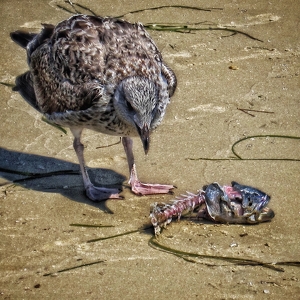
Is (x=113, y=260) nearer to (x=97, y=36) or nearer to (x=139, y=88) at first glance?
(x=139, y=88)

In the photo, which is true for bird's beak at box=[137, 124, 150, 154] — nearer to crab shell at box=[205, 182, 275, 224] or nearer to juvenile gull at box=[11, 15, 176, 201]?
juvenile gull at box=[11, 15, 176, 201]

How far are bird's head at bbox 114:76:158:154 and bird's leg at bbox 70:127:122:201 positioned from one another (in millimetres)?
835

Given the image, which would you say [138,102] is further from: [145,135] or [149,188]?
[149,188]

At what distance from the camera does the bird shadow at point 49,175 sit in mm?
7609

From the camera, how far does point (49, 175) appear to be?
780 centimetres

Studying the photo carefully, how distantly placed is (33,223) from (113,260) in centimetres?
99

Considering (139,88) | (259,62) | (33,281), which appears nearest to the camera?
(33,281)

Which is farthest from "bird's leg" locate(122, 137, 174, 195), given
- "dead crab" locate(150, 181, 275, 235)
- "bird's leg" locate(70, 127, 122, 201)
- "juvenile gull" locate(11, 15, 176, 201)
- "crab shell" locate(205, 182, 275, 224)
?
"crab shell" locate(205, 182, 275, 224)

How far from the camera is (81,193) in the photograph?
758cm

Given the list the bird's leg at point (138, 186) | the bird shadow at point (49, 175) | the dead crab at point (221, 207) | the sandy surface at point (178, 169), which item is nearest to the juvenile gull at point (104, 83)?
the bird's leg at point (138, 186)

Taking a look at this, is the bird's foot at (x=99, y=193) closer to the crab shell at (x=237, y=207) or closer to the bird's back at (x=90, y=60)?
the bird's back at (x=90, y=60)

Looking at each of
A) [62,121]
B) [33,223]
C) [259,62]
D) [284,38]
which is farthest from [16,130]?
[284,38]

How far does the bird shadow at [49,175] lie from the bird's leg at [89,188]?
0.09 meters

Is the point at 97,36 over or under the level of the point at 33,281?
over
